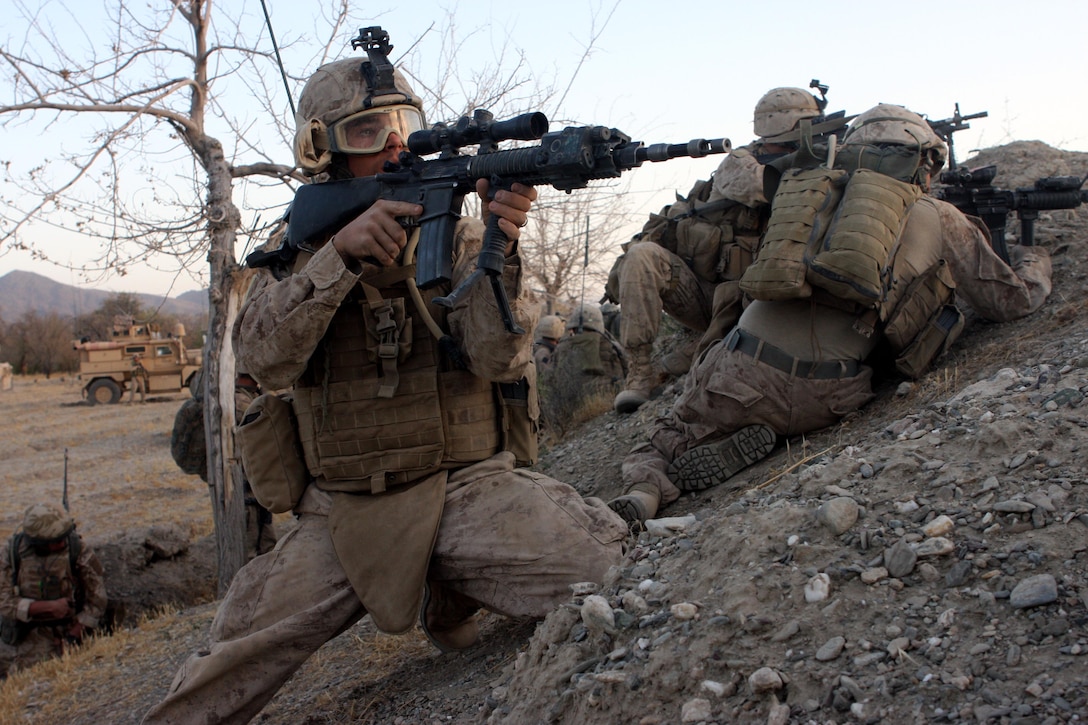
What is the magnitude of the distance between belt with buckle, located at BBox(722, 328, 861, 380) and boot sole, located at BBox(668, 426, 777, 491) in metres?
0.31

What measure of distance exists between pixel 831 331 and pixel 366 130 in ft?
7.47

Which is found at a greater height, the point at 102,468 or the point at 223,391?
the point at 223,391

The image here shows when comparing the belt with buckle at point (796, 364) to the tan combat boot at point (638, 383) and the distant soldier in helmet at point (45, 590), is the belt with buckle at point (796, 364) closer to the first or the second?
the tan combat boot at point (638, 383)

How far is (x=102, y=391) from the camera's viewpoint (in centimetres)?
2522

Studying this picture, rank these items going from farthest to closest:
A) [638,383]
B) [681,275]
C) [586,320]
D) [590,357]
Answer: [586,320] → [590,357] → [638,383] → [681,275]

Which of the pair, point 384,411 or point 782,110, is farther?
point 782,110

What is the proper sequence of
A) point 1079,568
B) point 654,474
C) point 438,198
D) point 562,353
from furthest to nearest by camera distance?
point 562,353 < point 654,474 < point 438,198 < point 1079,568

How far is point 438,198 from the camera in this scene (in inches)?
120

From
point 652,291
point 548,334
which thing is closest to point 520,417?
point 652,291

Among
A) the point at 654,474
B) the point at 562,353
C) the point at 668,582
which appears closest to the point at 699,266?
the point at 654,474

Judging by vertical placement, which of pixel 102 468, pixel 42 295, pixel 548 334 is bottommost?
pixel 102 468

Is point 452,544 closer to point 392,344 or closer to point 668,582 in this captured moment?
point 392,344

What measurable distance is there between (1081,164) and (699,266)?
341cm

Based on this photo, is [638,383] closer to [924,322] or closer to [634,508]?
[924,322]
